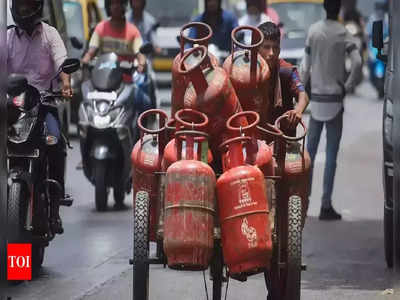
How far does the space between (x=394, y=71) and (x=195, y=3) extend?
70.1ft

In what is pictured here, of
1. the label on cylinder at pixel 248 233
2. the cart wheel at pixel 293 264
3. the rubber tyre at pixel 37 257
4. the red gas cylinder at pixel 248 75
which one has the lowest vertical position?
the rubber tyre at pixel 37 257

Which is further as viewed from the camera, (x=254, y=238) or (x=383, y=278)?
(x=383, y=278)

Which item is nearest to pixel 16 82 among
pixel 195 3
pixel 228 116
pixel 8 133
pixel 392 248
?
pixel 8 133

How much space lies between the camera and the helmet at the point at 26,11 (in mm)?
10586

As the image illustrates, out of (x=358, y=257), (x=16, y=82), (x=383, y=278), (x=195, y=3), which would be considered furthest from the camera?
(x=195, y=3)

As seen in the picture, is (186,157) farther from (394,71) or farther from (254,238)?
(394,71)

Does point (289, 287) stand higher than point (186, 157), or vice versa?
point (186, 157)

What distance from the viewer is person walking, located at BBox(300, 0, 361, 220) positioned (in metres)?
13.6

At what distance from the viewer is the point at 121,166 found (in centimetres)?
1391

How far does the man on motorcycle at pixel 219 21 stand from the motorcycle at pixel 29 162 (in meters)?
5.87

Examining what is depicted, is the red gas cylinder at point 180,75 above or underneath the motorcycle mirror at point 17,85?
above

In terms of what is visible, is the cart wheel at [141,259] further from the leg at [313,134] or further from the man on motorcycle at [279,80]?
the leg at [313,134]

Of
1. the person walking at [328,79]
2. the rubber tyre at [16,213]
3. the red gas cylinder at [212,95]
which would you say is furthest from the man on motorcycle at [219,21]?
the red gas cylinder at [212,95]

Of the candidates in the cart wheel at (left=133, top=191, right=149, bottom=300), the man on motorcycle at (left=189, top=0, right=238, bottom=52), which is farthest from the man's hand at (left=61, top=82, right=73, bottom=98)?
the man on motorcycle at (left=189, top=0, right=238, bottom=52)
